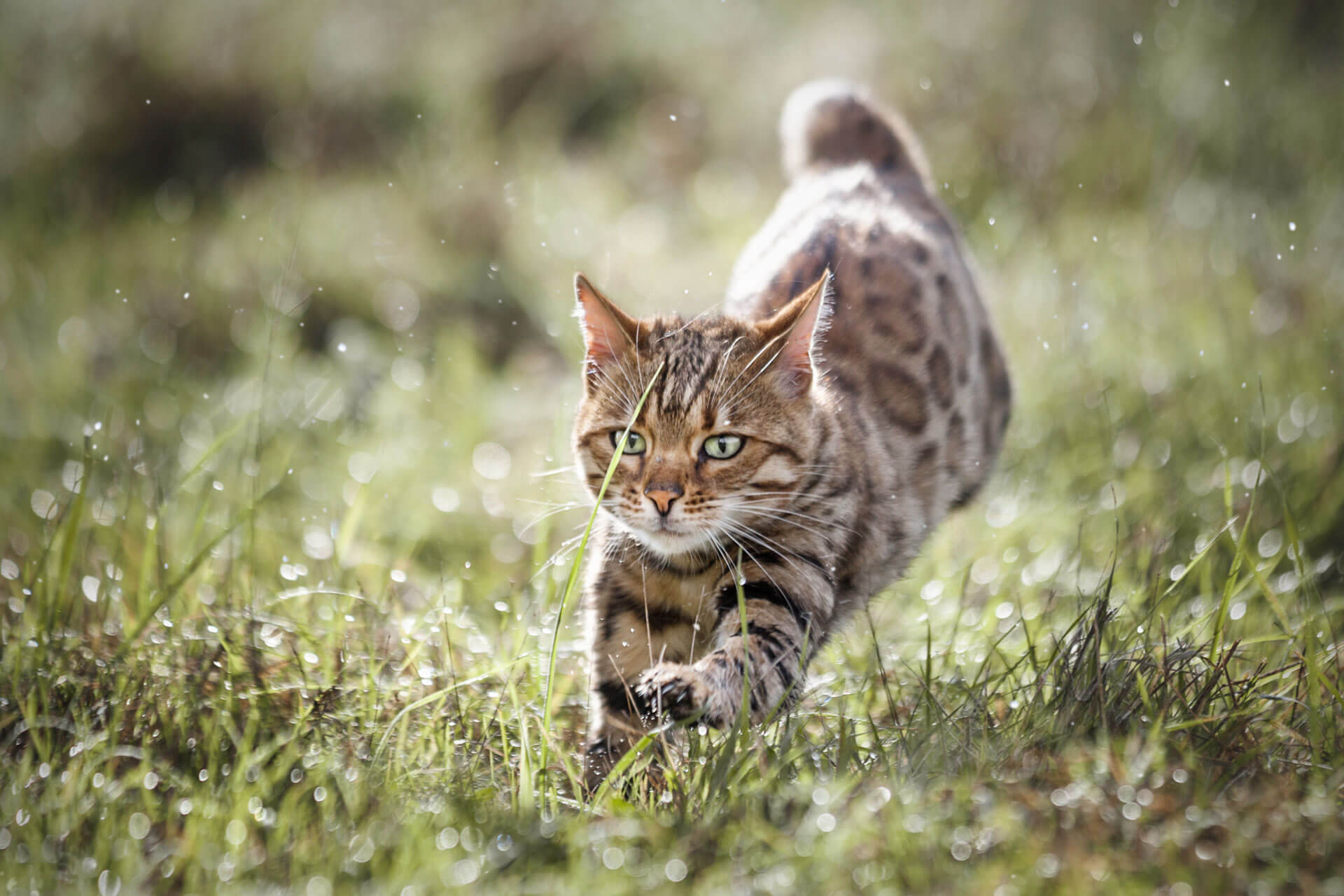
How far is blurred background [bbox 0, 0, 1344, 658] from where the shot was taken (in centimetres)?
354

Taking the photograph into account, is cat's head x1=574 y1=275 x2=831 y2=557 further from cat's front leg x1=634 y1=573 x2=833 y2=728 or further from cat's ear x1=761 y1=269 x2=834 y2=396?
cat's front leg x1=634 y1=573 x2=833 y2=728

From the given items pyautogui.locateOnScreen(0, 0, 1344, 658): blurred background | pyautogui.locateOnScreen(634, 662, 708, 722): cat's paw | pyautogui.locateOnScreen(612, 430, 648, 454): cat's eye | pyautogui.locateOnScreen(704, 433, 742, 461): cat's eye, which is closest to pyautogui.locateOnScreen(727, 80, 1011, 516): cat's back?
pyautogui.locateOnScreen(0, 0, 1344, 658): blurred background

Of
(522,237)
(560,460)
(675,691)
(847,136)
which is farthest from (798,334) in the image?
(522,237)

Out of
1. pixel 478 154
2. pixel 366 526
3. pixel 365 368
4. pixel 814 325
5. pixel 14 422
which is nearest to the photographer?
pixel 814 325

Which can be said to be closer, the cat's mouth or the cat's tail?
the cat's mouth

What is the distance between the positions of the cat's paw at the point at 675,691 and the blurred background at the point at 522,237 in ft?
2.92

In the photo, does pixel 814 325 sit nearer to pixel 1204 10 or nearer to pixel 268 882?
pixel 268 882

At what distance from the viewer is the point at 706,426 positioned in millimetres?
2305

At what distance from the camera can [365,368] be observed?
468 centimetres

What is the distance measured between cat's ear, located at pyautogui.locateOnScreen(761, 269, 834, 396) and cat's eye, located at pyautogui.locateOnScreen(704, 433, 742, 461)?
0.58 feet

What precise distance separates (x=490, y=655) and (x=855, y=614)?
85 centimetres

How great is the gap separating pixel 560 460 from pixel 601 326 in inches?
30.9

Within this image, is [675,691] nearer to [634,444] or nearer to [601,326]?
[634,444]

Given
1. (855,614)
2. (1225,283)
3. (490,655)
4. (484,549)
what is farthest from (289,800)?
(1225,283)
